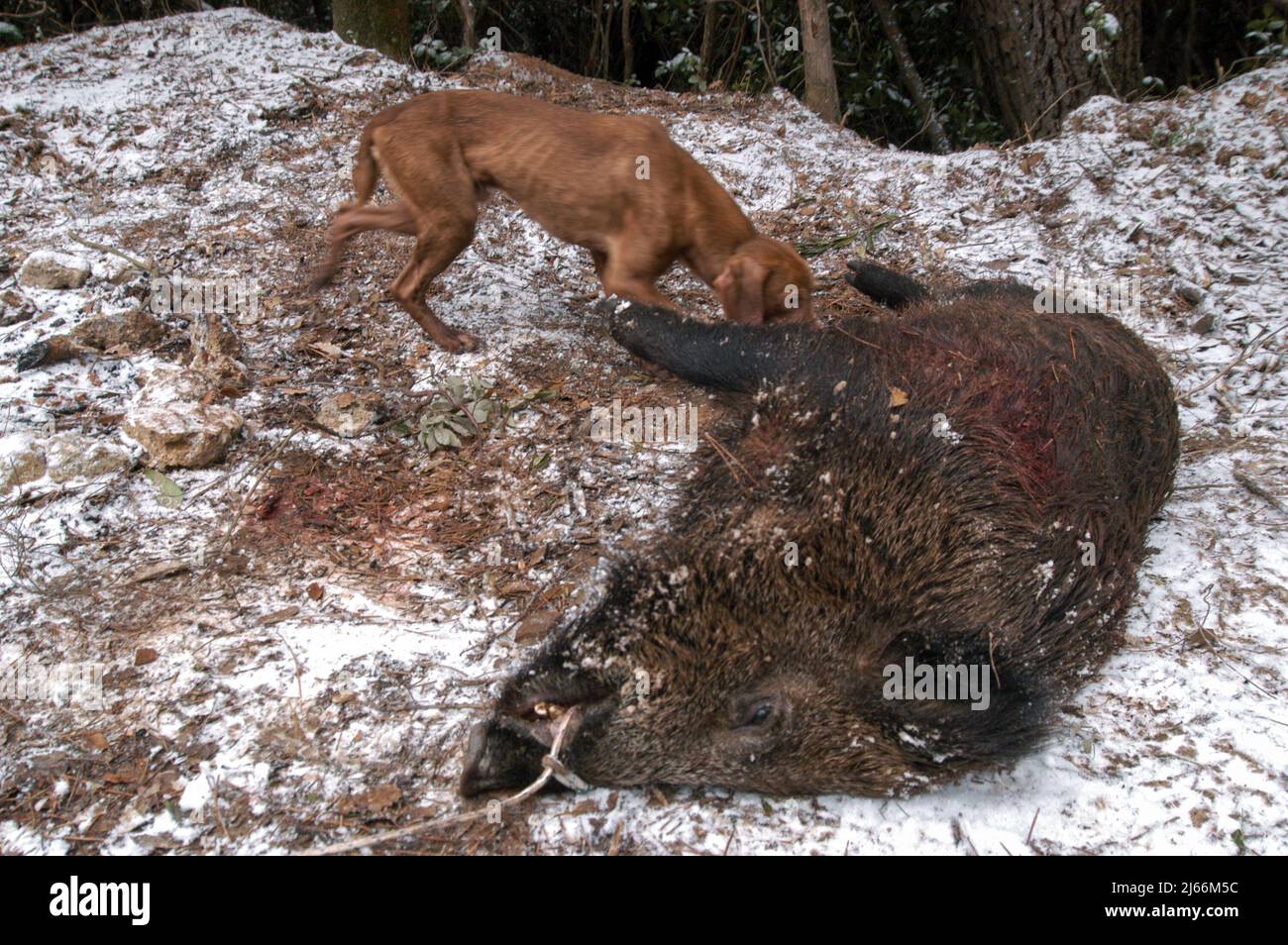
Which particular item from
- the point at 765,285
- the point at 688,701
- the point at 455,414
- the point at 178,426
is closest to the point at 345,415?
the point at 455,414

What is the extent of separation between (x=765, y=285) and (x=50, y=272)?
131 inches

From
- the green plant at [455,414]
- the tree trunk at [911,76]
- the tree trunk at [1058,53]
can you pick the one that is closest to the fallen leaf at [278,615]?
the green plant at [455,414]

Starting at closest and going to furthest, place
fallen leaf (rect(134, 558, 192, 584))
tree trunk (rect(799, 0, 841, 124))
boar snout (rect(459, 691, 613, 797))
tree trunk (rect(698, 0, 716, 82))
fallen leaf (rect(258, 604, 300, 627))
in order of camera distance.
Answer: boar snout (rect(459, 691, 613, 797)), fallen leaf (rect(258, 604, 300, 627)), fallen leaf (rect(134, 558, 192, 584)), tree trunk (rect(799, 0, 841, 124)), tree trunk (rect(698, 0, 716, 82))

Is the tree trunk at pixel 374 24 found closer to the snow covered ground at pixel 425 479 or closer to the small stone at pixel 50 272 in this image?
the snow covered ground at pixel 425 479

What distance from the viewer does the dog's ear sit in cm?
381

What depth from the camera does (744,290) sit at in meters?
3.81

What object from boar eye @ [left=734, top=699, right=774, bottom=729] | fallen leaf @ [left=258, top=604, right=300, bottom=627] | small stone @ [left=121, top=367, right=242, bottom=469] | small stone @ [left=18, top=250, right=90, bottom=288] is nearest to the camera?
boar eye @ [left=734, top=699, right=774, bottom=729]

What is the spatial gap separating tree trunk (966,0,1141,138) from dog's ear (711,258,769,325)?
11.4 ft

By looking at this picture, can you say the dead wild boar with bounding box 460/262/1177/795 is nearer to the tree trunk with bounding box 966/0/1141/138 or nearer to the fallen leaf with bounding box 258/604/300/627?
the fallen leaf with bounding box 258/604/300/627

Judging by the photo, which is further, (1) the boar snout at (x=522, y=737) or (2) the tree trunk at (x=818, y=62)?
(2) the tree trunk at (x=818, y=62)

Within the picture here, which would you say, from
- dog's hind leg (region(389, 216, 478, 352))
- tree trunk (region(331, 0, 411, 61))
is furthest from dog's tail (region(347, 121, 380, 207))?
tree trunk (region(331, 0, 411, 61))

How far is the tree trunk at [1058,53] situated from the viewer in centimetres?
623

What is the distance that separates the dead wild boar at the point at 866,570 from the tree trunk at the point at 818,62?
3.45 m

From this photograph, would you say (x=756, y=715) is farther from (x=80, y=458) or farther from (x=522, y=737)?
(x=80, y=458)
